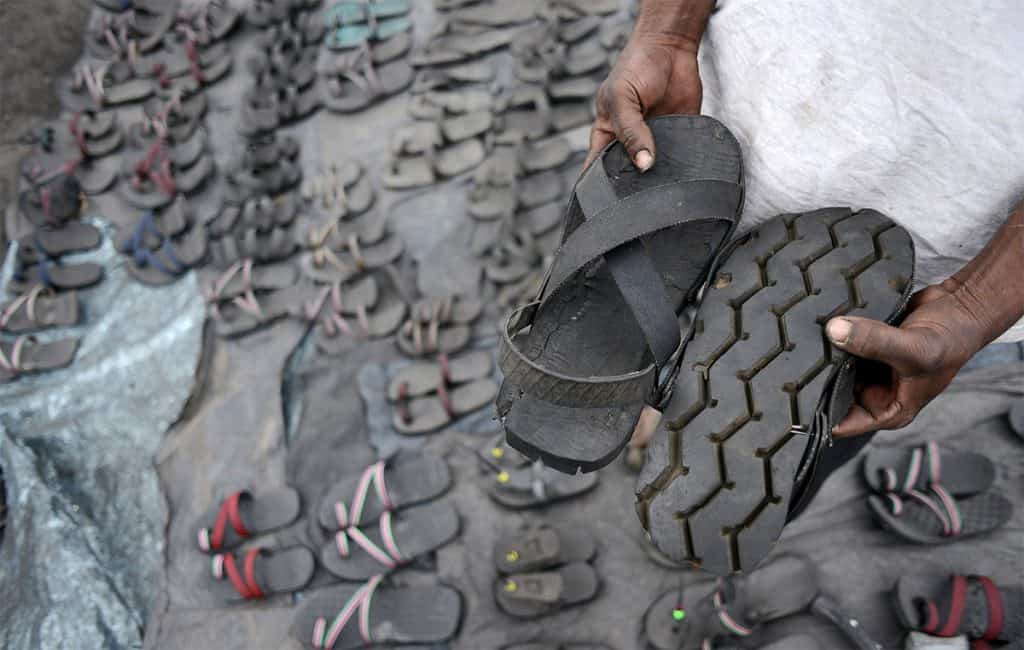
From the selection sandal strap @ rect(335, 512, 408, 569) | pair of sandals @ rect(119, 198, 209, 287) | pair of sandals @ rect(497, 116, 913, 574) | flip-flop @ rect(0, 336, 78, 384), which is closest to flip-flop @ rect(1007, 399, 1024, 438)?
pair of sandals @ rect(497, 116, 913, 574)

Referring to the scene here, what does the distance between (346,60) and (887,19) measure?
6.39 ft

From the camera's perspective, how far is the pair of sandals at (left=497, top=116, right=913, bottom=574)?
2.64 feet

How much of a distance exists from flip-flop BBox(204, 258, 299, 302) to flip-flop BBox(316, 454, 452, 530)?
25.9 inches

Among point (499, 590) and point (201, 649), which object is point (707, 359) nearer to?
point (499, 590)

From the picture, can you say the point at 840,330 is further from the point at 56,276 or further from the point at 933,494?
the point at 56,276

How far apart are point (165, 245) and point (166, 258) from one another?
38mm

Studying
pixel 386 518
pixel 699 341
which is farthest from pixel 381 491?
pixel 699 341

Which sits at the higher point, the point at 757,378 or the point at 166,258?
the point at 757,378

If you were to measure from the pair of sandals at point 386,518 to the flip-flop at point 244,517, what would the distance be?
87 mm

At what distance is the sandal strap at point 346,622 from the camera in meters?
1.34

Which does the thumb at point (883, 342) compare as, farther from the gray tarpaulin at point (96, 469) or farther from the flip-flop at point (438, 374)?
the gray tarpaulin at point (96, 469)

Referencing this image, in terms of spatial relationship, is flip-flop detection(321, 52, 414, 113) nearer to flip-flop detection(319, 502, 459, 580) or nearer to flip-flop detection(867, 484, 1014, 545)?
flip-flop detection(319, 502, 459, 580)

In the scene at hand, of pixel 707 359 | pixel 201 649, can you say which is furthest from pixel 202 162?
pixel 707 359

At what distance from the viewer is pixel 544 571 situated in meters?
1.39
